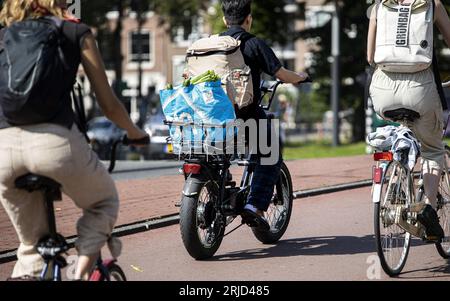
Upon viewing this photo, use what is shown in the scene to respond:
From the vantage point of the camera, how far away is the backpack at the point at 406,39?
596 cm

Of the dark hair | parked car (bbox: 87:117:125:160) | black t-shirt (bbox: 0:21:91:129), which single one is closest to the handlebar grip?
black t-shirt (bbox: 0:21:91:129)

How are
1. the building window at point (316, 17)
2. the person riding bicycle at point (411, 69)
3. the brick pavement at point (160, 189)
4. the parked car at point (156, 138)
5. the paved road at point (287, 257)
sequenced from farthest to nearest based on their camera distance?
1. the building window at point (316, 17)
2. the parked car at point (156, 138)
3. the brick pavement at point (160, 189)
4. the paved road at point (287, 257)
5. the person riding bicycle at point (411, 69)

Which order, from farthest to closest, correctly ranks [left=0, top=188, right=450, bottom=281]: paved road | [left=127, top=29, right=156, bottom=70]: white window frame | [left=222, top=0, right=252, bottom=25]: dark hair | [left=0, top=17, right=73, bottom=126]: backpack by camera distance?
1. [left=127, top=29, right=156, bottom=70]: white window frame
2. [left=222, top=0, right=252, bottom=25]: dark hair
3. [left=0, top=188, right=450, bottom=281]: paved road
4. [left=0, top=17, right=73, bottom=126]: backpack

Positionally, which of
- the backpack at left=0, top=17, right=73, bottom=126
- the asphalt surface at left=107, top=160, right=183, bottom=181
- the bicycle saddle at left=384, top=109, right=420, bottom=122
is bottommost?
the asphalt surface at left=107, top=160, right=183, bottom=181

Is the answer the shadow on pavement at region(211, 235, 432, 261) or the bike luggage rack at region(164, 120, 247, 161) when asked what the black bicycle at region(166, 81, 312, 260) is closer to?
the bike luggage rack at region(164, 120, 247, 161)

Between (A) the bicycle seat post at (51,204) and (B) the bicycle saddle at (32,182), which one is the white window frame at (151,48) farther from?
(B) the bicycle saddle at (32,182)

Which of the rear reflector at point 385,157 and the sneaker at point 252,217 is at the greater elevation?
the rear reflector at point 385,157

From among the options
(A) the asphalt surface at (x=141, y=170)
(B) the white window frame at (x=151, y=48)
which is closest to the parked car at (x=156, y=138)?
(A) the asphalt surface at (x=141, y=170)

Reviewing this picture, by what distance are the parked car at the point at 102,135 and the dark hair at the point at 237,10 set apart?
62.4ft

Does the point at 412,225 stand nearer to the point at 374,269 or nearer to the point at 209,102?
the point at 374,269

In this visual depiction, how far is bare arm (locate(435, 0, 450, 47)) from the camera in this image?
6.09 metres

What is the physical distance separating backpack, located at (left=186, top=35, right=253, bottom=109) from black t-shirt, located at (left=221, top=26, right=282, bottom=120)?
0.27 ft

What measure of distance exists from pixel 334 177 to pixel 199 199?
6.31 meters
